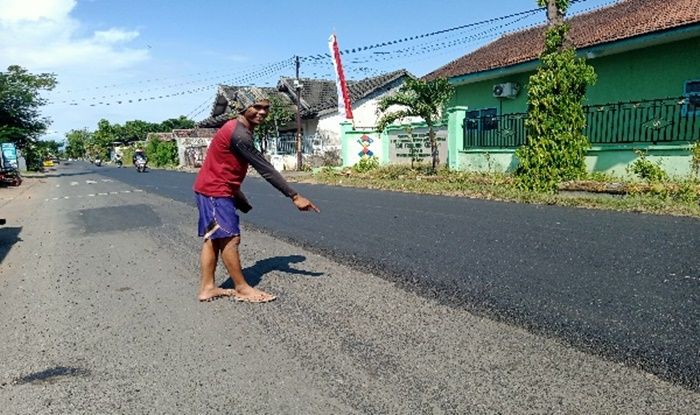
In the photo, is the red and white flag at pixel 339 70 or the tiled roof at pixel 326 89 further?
the tiled roof at pixel 326 89

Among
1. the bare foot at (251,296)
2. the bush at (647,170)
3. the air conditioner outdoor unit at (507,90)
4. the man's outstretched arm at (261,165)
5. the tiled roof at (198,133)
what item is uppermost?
the air conditioner outdoor unit at (507,90)

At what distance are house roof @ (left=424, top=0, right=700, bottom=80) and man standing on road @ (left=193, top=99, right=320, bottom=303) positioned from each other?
11.6 metres

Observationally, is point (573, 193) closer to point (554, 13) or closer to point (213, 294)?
point (554, 13)

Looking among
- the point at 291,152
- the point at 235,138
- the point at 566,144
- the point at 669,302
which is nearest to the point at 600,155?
the point at 566,144

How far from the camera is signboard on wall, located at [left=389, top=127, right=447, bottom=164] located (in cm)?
1698

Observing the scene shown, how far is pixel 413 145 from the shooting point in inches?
729

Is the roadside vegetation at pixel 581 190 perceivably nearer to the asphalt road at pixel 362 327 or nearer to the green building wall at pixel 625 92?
the green building wall at pixel 625 92

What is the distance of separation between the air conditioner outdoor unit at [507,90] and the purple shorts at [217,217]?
1454 centimetres

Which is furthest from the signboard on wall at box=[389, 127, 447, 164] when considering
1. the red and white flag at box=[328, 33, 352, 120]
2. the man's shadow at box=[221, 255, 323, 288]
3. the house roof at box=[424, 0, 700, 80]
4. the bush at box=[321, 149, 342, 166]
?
the man's shadow at box=[221, 255, 323, 288]

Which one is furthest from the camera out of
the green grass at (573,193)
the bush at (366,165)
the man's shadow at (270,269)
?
the bush at (366,165)

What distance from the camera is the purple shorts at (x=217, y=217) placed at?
12.8ft

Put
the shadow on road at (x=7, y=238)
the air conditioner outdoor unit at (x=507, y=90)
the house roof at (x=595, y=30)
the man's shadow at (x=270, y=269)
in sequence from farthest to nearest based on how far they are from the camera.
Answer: the air conditioner outdoor unit at (x=507, y=90), the house roof at (x=595, y=30), the shadow on road at (x=7, y=238), the man's shadow at (x=270, y=269)

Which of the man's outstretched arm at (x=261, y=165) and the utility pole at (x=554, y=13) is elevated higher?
the utility pole at (x=554, y=13)

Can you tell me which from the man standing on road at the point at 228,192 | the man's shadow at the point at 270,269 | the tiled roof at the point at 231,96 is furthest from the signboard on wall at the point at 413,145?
the tiled roof at the point at 231,96
